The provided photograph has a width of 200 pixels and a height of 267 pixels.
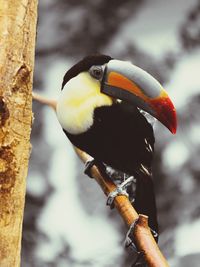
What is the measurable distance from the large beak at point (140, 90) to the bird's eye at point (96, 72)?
0.03 m

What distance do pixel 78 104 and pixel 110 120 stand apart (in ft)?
0.28

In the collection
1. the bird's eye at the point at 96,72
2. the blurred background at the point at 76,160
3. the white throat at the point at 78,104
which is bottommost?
the white throat at the point at 78,104

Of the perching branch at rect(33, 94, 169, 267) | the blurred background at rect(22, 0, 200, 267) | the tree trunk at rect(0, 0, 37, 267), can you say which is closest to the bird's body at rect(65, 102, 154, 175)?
the perching branch at rect(33, 94, 169, 267)

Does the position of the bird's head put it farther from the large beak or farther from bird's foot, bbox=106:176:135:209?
bird's foot, bbox=106:176:135:209

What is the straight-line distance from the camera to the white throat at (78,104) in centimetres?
156

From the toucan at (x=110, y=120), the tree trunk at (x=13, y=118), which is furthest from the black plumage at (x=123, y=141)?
the tree trunk at (x=13, y=118)

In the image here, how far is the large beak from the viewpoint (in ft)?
4.71

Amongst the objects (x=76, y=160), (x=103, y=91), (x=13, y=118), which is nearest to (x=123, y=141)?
(x=103, y=91)

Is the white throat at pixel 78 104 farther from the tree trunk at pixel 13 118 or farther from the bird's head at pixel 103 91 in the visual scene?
the tree trunk at pixel 13 118

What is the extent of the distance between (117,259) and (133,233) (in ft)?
5.60

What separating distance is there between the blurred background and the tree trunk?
1.68 m

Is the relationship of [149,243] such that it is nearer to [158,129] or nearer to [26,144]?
[26,144]

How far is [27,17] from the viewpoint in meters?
1.25

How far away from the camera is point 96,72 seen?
1.60 metres
